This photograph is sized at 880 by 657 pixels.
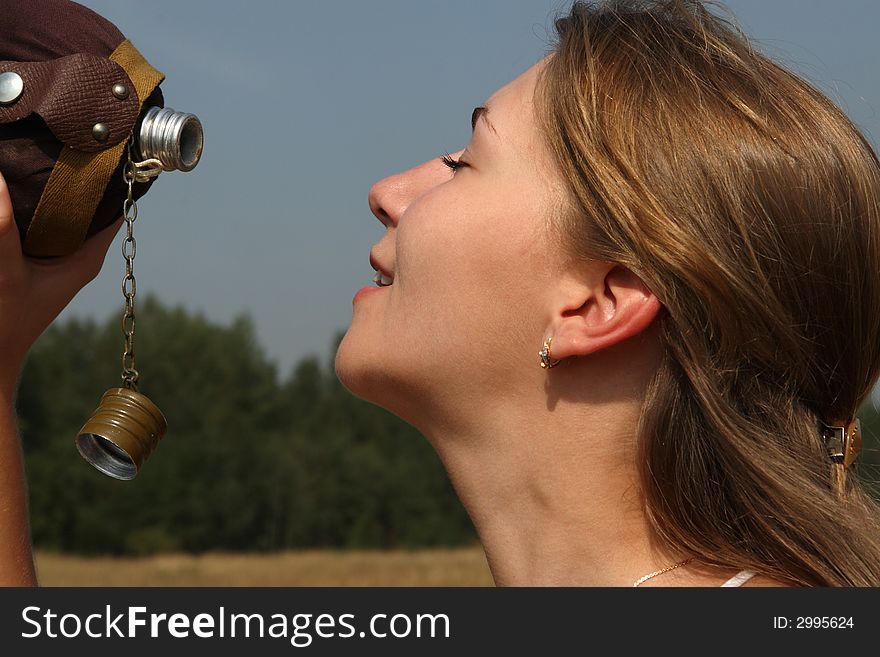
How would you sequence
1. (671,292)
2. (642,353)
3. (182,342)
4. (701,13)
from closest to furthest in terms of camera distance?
(671,292) < (642,353) < (701,13) < (182,342)

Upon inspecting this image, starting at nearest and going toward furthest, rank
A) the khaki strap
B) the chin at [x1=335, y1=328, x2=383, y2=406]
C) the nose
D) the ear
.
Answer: the ear → the khaki strap → the chin at [x1=335, y1=328, x2=383, y2=406] → the nose

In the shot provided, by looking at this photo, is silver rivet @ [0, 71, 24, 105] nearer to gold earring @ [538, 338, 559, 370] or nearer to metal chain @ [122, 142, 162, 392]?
metal chain @ [122, 142, 162, 392]

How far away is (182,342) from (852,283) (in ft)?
184

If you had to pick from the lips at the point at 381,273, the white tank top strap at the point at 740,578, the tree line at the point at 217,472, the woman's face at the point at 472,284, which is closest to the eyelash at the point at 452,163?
the woman's face at the point at 472,284

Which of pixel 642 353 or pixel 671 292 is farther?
pixel 642 353

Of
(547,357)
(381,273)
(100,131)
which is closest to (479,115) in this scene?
(381,273)

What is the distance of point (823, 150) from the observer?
257 centimetres

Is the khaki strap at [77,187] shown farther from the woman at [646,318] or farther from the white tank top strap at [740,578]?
the white tank top strap at [740,578]

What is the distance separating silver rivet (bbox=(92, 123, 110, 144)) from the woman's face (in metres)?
0.80

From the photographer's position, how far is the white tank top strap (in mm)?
2443

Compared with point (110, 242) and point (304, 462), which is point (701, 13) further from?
point (304, 462)

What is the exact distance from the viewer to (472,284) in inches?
105

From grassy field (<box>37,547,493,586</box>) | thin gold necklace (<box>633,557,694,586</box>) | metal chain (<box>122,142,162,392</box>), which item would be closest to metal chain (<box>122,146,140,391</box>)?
metal chain (<box>122,142,162,392</box>)
